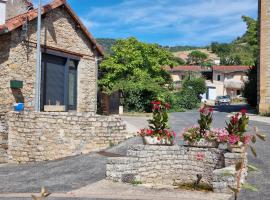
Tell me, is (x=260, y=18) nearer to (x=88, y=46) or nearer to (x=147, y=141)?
(x=88, y=46)

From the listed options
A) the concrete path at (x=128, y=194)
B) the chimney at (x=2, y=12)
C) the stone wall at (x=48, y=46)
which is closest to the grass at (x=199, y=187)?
the concrete path at (x=128, y=194)


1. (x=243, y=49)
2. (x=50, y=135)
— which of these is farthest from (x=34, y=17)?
(x=243, y=49)

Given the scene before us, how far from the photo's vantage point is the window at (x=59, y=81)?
18078 millimetres

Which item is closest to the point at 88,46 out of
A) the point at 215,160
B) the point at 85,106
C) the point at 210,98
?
the point at 85,106

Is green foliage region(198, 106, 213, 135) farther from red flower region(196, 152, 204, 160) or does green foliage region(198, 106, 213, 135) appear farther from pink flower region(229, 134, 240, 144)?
pink flower region(229, 134, 240, 144)

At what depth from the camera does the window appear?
18.1 metres

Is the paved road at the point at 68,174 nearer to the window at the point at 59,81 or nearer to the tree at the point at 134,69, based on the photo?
the window at the point at 59,81

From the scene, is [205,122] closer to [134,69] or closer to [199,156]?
[199,156]

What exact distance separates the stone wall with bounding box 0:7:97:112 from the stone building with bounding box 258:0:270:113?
12.5 meters

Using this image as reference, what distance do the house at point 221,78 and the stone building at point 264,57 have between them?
134ft

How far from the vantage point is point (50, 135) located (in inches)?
578

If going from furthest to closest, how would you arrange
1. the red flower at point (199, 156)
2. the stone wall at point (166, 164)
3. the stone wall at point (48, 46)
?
1. the stone wall at point (48, 46)
2. the red flower at point (199, 156)
3. the stone wall at point (166, 164)

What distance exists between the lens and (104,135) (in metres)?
15.8

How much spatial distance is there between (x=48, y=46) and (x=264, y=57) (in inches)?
627
